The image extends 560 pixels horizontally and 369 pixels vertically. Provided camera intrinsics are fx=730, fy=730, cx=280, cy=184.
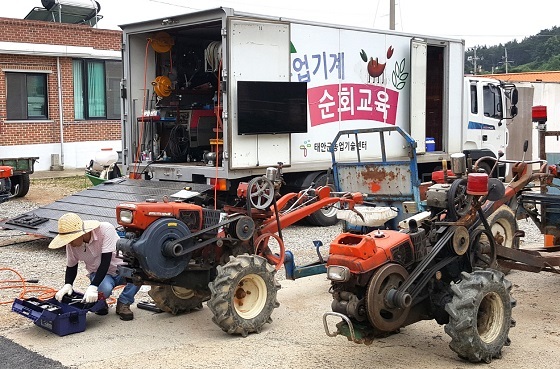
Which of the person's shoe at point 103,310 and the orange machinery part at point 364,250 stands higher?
the orange machinery part at point 364,250

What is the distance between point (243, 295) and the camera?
6422mm

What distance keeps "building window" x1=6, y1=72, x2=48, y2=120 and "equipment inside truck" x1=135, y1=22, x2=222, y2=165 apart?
34.3 feet

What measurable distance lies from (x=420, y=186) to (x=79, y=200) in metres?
5.02

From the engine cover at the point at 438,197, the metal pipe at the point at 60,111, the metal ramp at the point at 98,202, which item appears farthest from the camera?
the metal pipe at the point at 60,111

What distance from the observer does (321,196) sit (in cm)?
746

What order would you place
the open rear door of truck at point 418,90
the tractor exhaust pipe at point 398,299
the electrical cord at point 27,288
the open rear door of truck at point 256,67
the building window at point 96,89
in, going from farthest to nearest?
the building window at point 96,89, the open rear door of truck at point 418,90, the open rear door of truck at point 256,67, the electrical cord at point 27,288, the tractor exhaust pipe at point 398,299

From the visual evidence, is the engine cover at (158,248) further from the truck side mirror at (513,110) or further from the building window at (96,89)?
the building window at (96,89)

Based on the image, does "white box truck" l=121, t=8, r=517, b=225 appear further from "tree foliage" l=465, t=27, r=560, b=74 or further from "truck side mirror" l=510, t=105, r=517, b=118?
"tree foliage" l=465, t=27, r=560, b=74

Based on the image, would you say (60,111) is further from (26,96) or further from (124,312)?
(124,312)

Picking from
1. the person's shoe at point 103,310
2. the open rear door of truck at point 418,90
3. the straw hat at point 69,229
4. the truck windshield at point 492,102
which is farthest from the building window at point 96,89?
the straw hat at point 69,229

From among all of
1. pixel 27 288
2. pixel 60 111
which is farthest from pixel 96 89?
pixel 27 288

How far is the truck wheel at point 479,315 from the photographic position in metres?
5.17

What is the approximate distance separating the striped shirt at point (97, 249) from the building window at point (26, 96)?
50.5 ft

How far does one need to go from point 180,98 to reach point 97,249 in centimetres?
528
